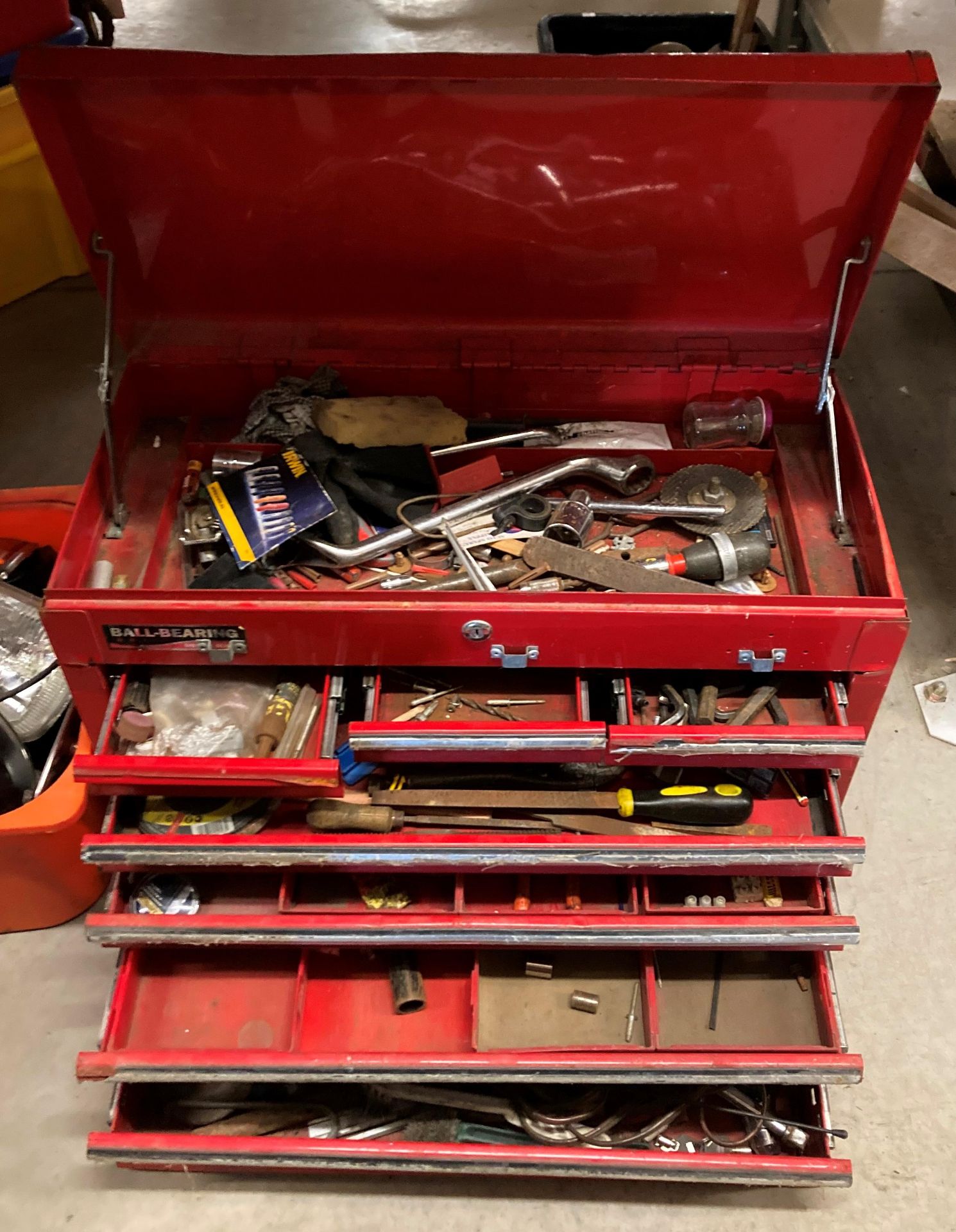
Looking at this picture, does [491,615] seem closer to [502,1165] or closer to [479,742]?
[479,742]

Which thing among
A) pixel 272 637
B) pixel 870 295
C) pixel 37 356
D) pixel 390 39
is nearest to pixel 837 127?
pixel 272 637

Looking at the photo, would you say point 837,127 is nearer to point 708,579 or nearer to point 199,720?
point 708,579

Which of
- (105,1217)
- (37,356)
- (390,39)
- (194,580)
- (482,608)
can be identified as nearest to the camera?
(482,608)

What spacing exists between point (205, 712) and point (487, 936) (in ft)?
1.76

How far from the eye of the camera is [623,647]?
137 cm

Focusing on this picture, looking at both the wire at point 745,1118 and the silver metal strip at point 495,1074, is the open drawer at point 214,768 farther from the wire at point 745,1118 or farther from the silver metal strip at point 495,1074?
the wire at point 745,1118

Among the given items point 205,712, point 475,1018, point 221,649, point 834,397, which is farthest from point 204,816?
point 834,397

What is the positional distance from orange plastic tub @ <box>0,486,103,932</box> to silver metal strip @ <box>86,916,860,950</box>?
0.36 m

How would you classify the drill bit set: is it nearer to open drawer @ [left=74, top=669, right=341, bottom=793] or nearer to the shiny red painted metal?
open drawer @ [left=74, top=669, right=341, bottom=793]

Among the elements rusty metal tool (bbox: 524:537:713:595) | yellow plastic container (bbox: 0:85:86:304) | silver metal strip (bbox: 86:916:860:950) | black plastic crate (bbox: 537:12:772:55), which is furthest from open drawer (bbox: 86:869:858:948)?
black plastic crate (bbox: 537:12:772:55)

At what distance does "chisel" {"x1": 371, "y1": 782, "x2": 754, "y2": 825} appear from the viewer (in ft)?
4.70

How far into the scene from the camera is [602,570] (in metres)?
1.49

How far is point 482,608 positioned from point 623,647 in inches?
8.4

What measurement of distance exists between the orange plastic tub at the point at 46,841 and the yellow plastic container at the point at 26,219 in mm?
933
